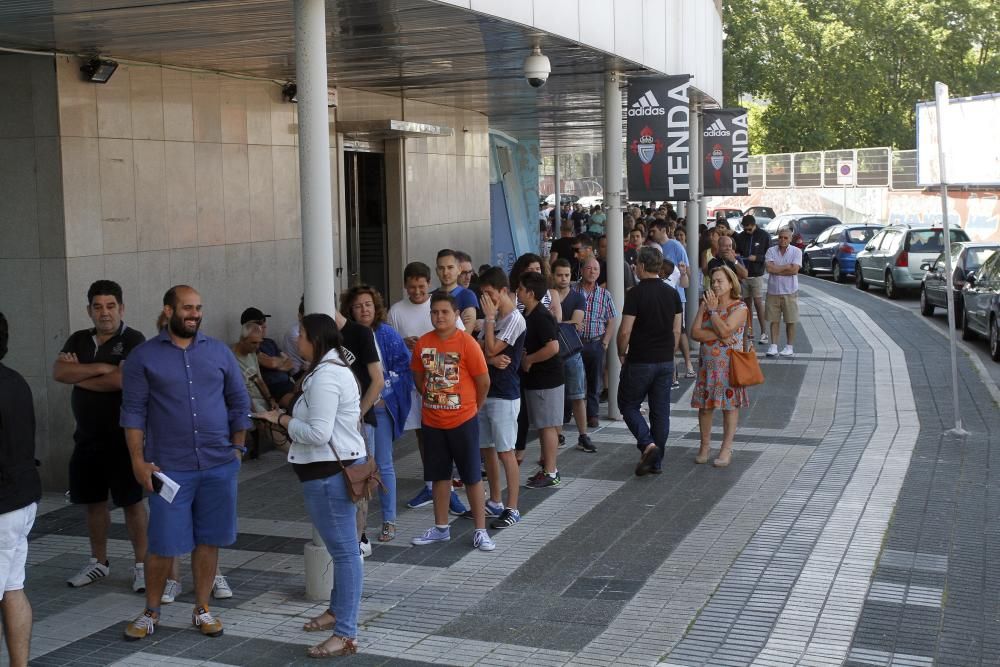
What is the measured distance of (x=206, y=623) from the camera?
6.51 metres

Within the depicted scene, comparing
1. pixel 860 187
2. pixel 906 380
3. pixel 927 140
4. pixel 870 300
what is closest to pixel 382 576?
pixel 927 140

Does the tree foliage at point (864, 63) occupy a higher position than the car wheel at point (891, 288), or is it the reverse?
the tree foliage at point (864, 63)

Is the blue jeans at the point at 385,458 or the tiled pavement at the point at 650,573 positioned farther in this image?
the blue jeans at the point at 385,458

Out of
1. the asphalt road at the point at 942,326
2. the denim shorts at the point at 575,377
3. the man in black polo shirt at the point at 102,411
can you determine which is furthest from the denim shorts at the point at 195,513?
the asphalt road at the point at 942,326

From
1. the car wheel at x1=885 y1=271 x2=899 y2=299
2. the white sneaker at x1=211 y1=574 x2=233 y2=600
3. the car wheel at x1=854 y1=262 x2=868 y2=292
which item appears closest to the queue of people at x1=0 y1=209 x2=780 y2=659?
the white sneaker at x1=211 y1=574 x2=233 y2=600

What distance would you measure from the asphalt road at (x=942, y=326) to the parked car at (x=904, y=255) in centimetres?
37

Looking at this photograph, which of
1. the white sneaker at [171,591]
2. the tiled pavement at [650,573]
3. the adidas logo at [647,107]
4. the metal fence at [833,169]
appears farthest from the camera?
the metal fence at [833,169]

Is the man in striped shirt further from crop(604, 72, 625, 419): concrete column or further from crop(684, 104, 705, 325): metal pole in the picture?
crop(684, 104, 705, 325): metal pole

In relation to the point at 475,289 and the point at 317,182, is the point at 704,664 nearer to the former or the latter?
the point at 317,182

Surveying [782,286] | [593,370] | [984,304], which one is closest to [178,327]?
[593,370]

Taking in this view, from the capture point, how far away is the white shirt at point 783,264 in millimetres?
16516

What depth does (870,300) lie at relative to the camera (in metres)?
26.8

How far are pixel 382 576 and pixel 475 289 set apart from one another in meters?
2.81

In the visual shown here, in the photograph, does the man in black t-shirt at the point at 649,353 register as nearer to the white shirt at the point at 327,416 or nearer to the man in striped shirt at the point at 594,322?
the man in striped shirt at the point at 594,322
